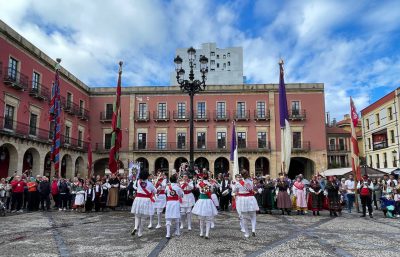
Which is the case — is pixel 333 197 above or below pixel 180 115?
below

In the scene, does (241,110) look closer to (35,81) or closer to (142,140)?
(142,140)

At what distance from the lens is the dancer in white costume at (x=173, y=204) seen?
7727 millimetres

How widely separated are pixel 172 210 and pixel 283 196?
704cm

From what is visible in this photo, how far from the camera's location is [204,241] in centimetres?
726

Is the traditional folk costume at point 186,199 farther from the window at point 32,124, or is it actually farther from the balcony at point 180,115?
the balcony at point 180,115

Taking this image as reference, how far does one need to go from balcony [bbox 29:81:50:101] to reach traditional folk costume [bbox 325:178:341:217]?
2148 centimetres

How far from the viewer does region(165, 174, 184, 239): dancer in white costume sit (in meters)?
7.73

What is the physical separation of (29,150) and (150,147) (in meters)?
11.7

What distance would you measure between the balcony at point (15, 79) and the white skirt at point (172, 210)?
18.8 m

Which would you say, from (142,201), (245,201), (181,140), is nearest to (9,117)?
(181,140)

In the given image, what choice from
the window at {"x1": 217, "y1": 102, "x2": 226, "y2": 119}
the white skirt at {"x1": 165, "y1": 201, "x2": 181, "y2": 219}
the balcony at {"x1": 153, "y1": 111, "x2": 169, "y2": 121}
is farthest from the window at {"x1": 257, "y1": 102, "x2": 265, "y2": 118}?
the white skirt at {"x1": 165, "y1": 201, "x2": 181, "y2": 219}

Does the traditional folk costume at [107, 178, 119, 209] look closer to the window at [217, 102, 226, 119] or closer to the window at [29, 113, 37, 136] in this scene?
the window at [29, 113, 37, 136]

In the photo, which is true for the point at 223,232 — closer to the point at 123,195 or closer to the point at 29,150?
the point at 123,195

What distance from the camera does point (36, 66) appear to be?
82.5ft
